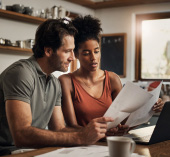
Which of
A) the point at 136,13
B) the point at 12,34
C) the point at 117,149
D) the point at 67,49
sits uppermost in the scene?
the point at 136,13

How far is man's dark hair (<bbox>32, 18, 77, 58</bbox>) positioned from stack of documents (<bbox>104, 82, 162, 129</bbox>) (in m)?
0.55

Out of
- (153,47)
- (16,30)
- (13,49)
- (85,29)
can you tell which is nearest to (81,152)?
(85,29)

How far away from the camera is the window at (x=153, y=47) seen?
5094 millimetres

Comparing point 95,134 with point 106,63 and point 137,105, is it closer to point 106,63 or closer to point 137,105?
point 137,105

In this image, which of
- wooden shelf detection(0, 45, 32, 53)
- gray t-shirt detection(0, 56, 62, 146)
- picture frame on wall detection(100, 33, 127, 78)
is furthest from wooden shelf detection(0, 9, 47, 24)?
gray t-shirt detection(0, 56, 62, 146)

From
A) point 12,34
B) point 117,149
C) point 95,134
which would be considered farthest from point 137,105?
point 12,34

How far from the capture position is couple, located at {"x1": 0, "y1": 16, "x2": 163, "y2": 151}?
121 cm

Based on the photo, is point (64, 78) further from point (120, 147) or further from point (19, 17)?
point (19, 17)

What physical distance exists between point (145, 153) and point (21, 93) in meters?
0.60

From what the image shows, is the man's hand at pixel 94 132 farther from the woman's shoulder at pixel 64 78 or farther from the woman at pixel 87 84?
the woman's shoulder at pixel 64 78

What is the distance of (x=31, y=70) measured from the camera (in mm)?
1451

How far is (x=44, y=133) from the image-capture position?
46.9 inches

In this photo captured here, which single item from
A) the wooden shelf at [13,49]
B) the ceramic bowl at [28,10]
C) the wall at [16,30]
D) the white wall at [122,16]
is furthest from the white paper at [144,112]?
the white wall at [122,16]

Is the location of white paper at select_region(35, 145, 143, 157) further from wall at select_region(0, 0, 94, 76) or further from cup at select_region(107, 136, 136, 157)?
wall at select_region(0, 0, 94, 76)
